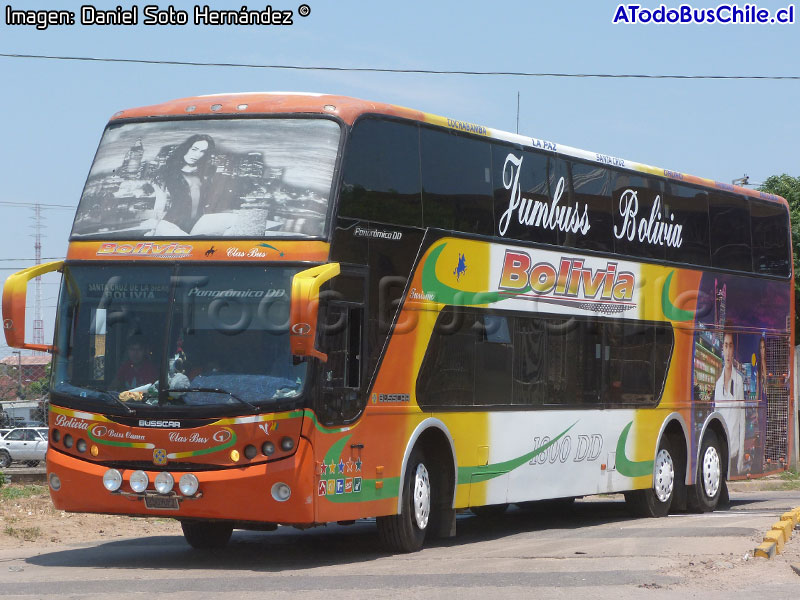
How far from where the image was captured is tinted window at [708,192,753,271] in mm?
20031

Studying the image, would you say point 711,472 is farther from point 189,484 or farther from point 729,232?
point 189,484

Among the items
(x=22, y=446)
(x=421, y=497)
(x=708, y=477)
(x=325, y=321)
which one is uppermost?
(x=325, y=321)

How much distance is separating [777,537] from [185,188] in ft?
21.3

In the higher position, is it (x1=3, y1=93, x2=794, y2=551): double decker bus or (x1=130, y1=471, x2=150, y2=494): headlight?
(x1=3, y1=93, x2=794, y2=551): double decker bus

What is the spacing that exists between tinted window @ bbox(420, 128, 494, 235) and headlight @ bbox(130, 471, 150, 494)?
13.1 feet

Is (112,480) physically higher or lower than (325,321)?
lower

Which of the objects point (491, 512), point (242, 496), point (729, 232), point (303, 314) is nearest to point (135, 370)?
point (242, 496)

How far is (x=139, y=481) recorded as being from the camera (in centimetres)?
1178

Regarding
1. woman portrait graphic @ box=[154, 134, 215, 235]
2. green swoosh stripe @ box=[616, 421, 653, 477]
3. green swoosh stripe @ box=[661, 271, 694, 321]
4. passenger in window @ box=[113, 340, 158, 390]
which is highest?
woman portrait graphic @ box=[154, 134, 215, 235]

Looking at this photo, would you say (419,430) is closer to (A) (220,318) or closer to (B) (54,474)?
(A) (220,318)

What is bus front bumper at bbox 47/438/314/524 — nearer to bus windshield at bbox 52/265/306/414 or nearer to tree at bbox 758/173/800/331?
bus windshield at bbox 52/265/306/414

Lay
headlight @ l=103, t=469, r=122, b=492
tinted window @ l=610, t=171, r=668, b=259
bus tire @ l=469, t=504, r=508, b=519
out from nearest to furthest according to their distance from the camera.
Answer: headlight @ l=103, t=469, r=122, b=492
tinted window @ l=610, t=171, r=668, b=259
bus tire @ l=469, t=504, r=508, b=519

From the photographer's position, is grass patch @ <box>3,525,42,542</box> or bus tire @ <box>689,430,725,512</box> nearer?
grass patch @ <box>3,525,42,542</box>

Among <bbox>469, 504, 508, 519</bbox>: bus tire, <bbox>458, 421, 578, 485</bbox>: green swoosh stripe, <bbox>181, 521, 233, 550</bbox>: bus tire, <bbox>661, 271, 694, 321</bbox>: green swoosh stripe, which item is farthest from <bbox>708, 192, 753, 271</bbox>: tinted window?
<bbox>181, 521, 233, 550</bbox>: bus tire
